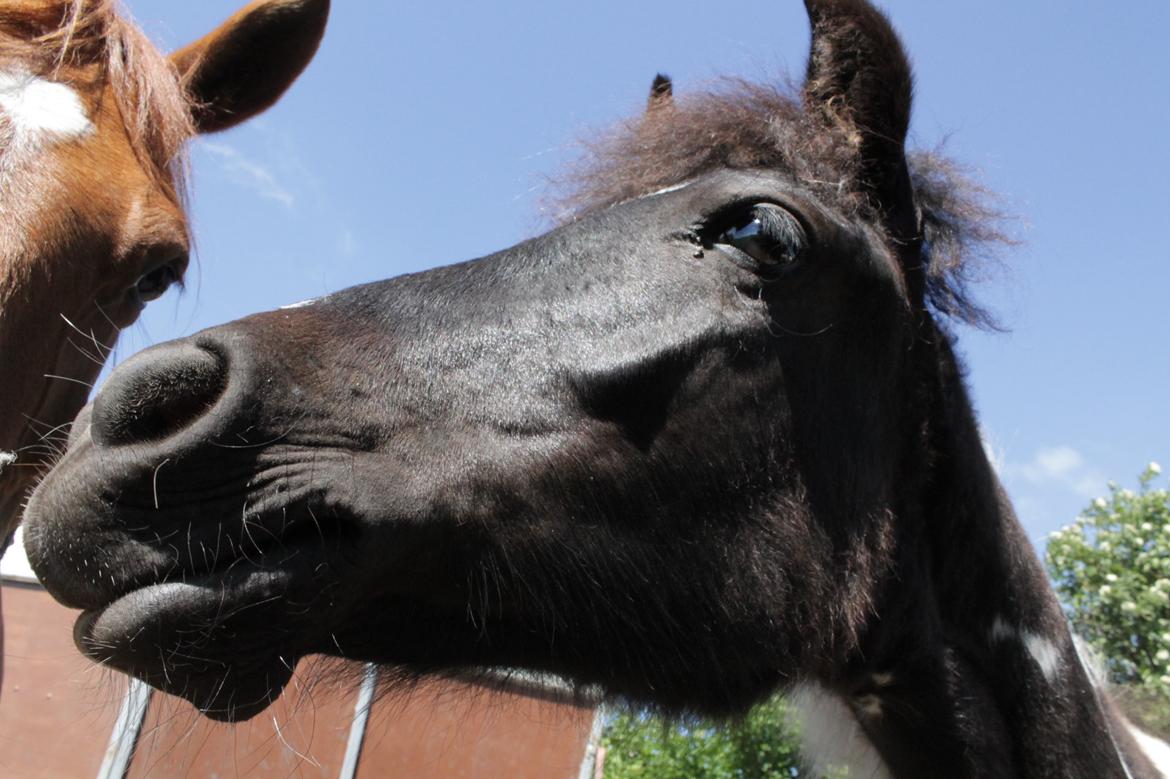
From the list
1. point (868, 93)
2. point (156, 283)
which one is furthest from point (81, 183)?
point (868, 93)

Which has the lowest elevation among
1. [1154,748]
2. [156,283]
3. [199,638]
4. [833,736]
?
[1154,748]

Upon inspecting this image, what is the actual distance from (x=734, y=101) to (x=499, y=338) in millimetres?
1206

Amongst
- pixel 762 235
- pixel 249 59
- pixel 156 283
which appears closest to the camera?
pixel 762 235

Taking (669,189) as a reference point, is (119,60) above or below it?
above

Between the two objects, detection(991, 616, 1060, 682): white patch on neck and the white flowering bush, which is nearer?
detection(991, 616, 1060, 682): white patch on neck

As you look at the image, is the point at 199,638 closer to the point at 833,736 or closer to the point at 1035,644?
the point at 833,736

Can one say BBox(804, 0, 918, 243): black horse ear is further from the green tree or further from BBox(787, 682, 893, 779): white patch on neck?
the green tree

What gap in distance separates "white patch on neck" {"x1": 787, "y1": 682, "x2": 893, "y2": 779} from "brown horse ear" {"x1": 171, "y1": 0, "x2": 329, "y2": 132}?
287 centimetres

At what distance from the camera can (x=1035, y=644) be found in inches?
91.9

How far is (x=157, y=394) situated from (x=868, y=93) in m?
1.93

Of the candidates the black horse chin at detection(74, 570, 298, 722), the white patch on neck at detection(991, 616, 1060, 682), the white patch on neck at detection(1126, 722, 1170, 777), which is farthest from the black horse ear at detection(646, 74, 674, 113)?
the white patch on neck at detection(1126, 722, 1170, 777)

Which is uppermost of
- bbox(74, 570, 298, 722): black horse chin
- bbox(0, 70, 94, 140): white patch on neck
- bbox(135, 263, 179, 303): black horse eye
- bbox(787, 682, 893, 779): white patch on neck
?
bbox(0, 70, 94, 140): white patch on neck

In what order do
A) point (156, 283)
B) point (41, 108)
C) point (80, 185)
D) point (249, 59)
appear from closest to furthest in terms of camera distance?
point (80, 185) < point (41, 108) < point (156, 283) < point (249, 59)

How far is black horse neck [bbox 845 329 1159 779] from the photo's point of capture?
2.24 m
